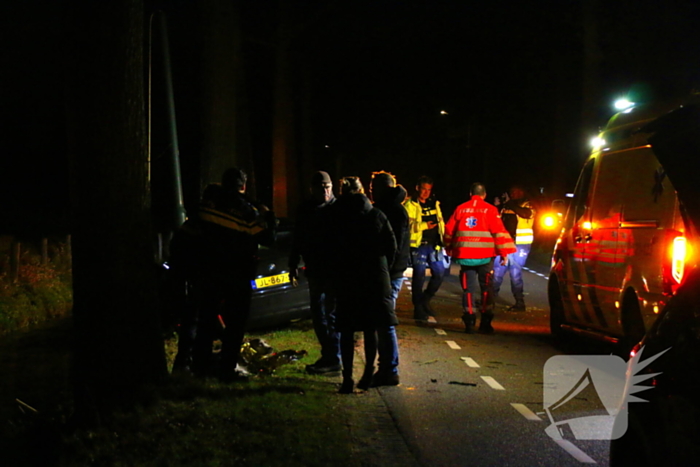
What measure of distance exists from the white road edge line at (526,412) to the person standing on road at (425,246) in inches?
193

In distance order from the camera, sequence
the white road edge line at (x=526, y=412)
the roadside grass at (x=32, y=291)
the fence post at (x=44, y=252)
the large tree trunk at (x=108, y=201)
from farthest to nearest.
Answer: the fence post at (x=44, y=252) → the roadside grass at (x=32, y=291) → the white road edge line at (x=526, y=412) → the large tree trunk at (x=108, y=201)

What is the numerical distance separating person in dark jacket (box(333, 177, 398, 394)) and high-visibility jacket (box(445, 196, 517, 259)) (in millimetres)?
3577

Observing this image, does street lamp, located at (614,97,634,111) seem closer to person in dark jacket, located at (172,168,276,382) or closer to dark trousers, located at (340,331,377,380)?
dark trousers, located at (340,331,377,380)

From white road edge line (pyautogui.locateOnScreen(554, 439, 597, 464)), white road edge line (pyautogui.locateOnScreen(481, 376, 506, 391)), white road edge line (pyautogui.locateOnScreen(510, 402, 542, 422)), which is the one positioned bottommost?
white road edge line (pyautogui.locateOnScreen(481, 376, 506, 391))

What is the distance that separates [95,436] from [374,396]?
8.38ft

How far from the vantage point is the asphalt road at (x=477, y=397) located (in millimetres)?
5406

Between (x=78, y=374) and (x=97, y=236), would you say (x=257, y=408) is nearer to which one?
(x=78, y=374)

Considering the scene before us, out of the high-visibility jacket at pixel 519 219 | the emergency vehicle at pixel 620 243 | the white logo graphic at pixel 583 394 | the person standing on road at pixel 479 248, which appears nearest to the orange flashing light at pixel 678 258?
the emergency vehicle at pixel 620 243

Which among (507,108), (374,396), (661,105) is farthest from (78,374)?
(507,108)

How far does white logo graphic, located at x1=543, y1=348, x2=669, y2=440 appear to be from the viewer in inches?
235

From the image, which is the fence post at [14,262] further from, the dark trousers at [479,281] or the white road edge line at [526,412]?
the white road edge line at [526,412]

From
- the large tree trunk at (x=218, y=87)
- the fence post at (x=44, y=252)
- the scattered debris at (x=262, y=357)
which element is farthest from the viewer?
the fence post at (x=44, y=252)

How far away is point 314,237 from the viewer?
24.6 feet

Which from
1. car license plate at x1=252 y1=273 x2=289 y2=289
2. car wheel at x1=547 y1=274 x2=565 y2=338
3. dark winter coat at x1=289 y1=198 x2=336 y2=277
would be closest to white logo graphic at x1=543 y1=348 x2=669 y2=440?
car wheel at x1=547 y1=274 x2=565 y2=338
